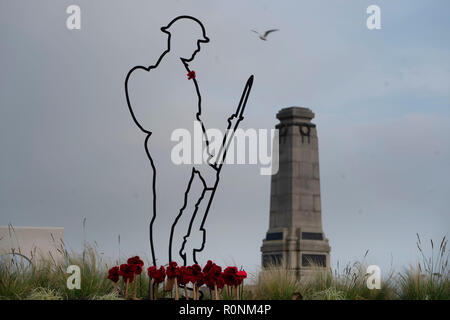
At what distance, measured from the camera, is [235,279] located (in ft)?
22.9

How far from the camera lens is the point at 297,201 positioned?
1934 cm

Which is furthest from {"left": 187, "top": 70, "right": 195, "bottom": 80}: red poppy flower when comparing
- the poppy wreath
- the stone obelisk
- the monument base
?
the monument base

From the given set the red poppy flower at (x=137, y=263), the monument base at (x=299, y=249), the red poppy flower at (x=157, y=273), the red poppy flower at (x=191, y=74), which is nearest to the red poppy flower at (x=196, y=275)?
the red poppy flower at (x=157, y=273)

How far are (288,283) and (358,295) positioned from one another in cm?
96

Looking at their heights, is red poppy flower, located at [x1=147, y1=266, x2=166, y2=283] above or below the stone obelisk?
below

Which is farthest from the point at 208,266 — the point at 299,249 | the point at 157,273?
the point at 299,249

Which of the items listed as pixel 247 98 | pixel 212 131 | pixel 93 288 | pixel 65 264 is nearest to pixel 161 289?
pixel 93 288

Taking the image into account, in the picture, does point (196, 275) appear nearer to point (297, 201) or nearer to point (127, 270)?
point (127, 270)

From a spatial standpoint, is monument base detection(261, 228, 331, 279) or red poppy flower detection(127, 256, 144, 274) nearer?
red poppy flower detection(127, 256, 144, 274)

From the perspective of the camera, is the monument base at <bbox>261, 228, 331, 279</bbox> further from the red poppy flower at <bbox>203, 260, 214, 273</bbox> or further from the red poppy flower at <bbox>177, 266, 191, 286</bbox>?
the red poppy flower at <bbox>203, 260, 214, 273</bbox>

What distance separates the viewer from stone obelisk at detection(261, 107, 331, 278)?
62.7 ft

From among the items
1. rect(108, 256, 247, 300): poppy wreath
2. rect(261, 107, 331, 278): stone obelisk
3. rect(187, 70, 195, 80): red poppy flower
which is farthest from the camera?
rect(261, 107, 331, 278): stone obelisk

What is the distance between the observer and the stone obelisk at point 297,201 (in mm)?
19125
